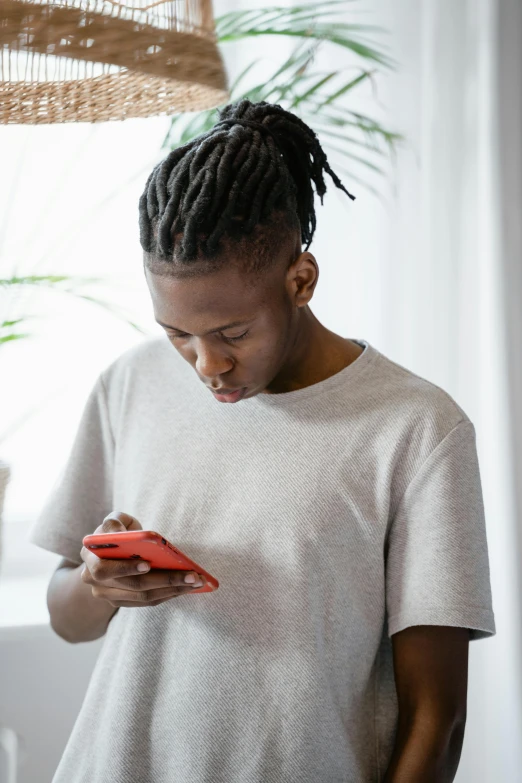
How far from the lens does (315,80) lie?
138 cm

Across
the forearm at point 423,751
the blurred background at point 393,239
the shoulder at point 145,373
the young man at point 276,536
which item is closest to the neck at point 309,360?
the young man at point 276,536

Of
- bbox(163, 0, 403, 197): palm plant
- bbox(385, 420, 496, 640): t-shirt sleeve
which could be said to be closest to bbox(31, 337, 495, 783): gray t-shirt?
bbox(385, 420, 496, 640): t-shirt sleeve

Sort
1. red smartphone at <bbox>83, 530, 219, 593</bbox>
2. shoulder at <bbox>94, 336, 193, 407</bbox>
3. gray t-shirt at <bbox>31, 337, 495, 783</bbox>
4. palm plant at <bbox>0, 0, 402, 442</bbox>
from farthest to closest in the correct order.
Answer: palm plant at <bbox>0, 0, 402, 442</bbox>
shoulder at <bbox>94, 336, 193, 407</bbox>
gray t-shirt at <bbox>31, 337, 495, 783</bbox>
red smartphone at <bbox>83, 530, 219, 593</bbox>

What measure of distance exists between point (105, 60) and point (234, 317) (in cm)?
25

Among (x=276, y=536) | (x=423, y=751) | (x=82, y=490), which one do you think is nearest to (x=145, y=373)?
(x=82, y=490)

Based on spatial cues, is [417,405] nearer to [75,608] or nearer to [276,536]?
[276,536]

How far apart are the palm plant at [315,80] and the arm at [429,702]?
2.50ft

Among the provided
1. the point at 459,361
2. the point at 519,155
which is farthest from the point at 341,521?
the point at 519,155

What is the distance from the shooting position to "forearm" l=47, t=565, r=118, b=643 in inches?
32.9

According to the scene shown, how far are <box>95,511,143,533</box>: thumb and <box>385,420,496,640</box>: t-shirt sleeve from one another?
10.1 inches

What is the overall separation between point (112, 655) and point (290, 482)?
0.88 feet

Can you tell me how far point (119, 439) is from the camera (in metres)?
0.88

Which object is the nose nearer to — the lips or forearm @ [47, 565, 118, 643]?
the lips

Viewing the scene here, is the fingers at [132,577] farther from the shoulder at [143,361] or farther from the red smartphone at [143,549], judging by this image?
the shoulder at [143,361]
